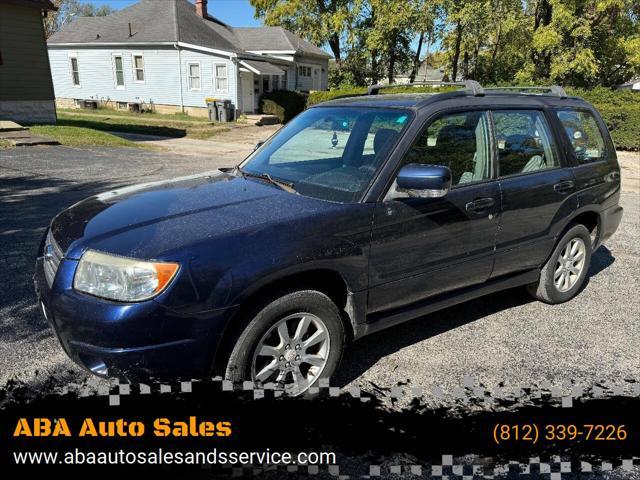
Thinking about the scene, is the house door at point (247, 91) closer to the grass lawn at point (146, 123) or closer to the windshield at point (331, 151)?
the grass lawn at point (146, 123)

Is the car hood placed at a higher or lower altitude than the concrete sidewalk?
higher

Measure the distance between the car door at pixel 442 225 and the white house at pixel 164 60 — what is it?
24.5m

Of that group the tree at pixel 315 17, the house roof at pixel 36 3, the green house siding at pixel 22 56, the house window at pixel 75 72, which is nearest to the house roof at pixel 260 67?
the tree at pixel 315 17

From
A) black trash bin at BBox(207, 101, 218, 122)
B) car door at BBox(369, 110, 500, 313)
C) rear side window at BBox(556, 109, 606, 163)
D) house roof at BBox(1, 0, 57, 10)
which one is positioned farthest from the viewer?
black trash bin at BBox(207, 101, 218, 122)

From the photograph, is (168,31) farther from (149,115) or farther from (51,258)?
(51,258)

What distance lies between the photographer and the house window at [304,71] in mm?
34938

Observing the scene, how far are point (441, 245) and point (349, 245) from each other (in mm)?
815

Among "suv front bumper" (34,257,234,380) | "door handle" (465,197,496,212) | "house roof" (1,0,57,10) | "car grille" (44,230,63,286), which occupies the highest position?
"house roof" (1,0,57,10)

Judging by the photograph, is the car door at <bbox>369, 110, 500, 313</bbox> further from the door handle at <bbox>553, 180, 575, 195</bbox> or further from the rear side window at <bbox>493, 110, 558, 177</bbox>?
the door handle at <bbox>553, 180, 575, 195</bbox>

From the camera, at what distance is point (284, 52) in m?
32.6

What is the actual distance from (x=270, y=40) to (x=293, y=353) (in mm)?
33748

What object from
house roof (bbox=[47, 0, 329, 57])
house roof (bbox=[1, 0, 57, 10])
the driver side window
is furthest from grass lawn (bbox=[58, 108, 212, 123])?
the driver side window

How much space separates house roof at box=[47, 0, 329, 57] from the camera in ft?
91.1

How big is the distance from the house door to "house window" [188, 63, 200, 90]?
8.04ft
